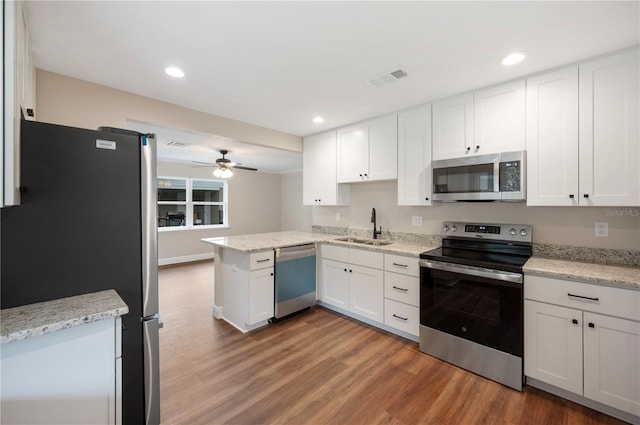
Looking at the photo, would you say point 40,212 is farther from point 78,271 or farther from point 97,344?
point 97,344

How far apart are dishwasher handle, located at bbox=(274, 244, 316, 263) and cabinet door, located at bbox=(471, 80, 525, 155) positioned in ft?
6.94

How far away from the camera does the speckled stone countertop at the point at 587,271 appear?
1688mm

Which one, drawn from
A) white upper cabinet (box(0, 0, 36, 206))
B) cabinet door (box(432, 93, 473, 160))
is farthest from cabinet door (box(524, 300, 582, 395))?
white upper cabinet (box(0, 0, 36, 206))

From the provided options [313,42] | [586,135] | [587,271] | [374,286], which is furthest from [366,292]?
[313,42]

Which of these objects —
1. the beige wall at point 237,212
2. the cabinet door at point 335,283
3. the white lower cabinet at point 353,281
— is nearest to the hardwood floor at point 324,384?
the white lower cabinet at point 353,281

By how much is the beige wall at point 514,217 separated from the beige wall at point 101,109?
210cm

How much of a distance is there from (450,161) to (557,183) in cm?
83

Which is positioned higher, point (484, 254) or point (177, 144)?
point (177, 144)

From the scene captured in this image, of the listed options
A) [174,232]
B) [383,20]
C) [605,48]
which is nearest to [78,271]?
[383,20]

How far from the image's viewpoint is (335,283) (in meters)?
3.40

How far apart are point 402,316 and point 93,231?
8.66ft

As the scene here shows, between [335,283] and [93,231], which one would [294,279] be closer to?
[335,283]

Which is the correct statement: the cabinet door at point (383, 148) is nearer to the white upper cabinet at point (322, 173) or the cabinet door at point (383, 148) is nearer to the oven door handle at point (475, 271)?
the white upper cabinet at point (322, 173)

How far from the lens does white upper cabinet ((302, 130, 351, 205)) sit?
3828 mm
